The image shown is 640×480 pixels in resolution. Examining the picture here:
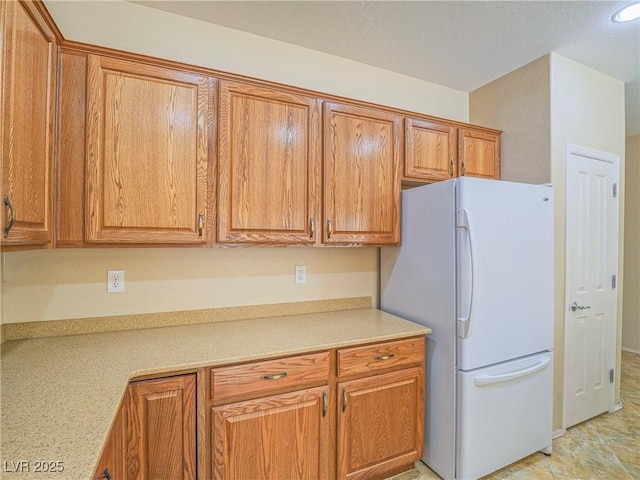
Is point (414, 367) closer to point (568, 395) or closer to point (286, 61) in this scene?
point (568, 395)

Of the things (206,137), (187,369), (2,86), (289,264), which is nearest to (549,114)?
(289,264)

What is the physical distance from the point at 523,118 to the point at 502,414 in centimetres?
202

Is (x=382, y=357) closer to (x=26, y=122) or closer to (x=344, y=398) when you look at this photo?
(x=344, y=398)

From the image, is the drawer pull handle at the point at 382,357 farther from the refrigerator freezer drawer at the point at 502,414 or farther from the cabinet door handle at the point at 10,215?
the cabinet door handle at the point at 10,215

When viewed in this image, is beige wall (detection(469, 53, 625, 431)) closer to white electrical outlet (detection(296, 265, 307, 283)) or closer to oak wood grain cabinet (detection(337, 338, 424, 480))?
oak wood grain cabinet (detection(337, 338, 424, 480))

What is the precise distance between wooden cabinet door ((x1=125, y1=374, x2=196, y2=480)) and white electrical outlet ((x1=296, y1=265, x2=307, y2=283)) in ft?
3.11

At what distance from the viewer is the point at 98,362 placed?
1.31m

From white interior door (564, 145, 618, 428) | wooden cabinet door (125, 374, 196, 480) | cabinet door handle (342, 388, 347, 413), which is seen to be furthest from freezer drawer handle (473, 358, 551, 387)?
wooden cabinet door (125, 374, 196, 480)

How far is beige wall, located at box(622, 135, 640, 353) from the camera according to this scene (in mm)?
3779

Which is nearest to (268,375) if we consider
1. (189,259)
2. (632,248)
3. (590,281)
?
(189,259)

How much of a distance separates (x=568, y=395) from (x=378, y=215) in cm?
190

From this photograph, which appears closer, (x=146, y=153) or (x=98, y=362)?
(x=98, y=362)

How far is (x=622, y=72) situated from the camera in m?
2.44

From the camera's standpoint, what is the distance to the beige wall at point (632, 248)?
3779 millimetres
